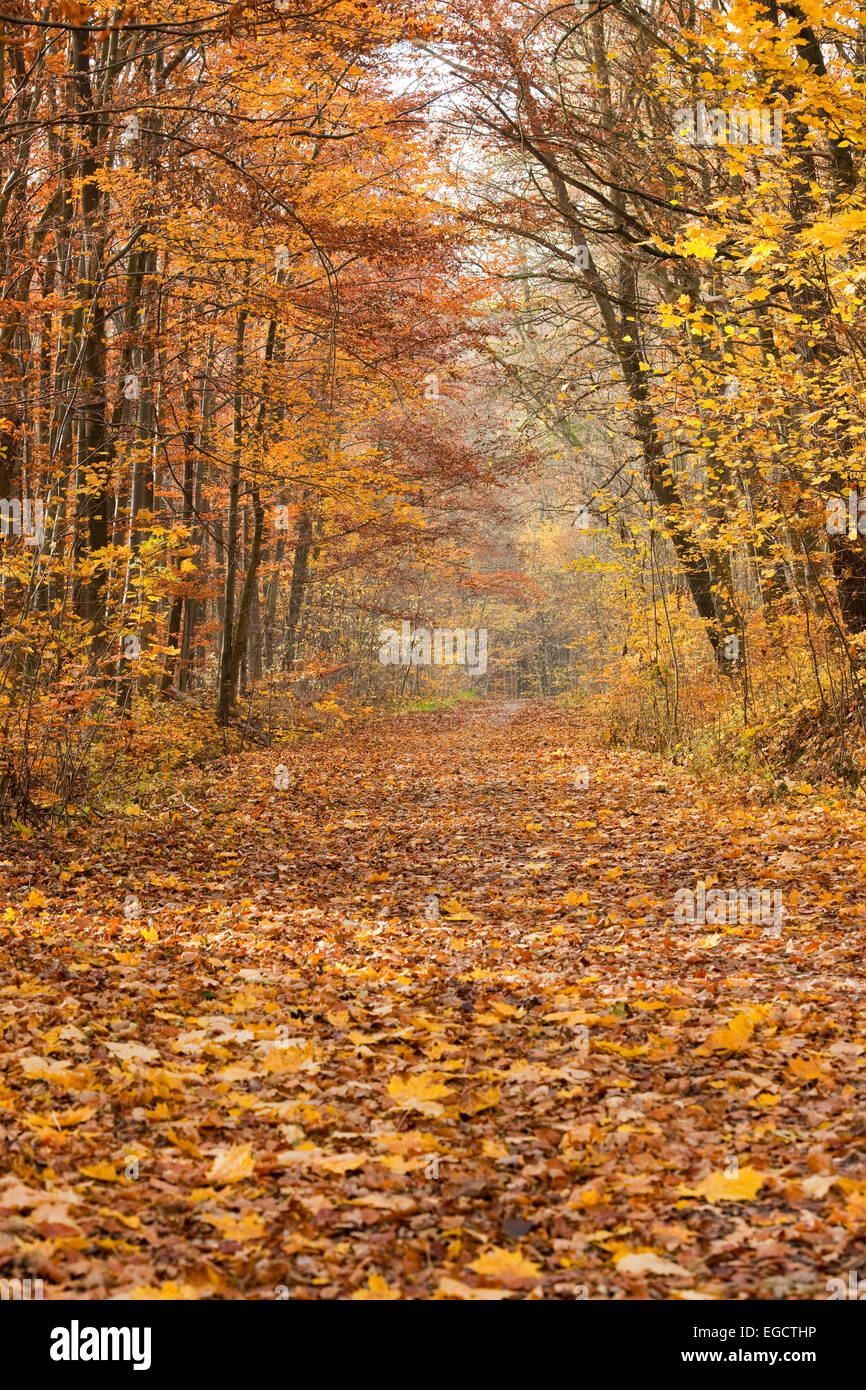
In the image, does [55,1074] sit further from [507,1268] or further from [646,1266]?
[646,1266]

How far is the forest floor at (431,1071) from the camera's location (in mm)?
2971

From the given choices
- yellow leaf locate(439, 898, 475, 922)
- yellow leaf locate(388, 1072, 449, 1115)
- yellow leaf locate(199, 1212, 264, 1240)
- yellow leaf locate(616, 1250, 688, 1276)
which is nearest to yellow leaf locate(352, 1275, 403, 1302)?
yellow leaf locate(199, 1212, 264, 1240)

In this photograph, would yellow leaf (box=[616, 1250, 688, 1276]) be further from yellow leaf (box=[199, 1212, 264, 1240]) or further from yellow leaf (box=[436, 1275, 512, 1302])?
yellow leaf (box=[199, 1212, 264, 1240])

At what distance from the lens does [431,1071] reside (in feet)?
14.3

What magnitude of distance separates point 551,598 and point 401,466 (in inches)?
917

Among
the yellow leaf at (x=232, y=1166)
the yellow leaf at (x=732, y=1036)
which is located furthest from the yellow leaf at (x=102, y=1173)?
the yellow leaf at (x=732, y=1036)

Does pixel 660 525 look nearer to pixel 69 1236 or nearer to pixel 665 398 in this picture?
pixel 665 398

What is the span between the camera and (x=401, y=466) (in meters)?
18.8

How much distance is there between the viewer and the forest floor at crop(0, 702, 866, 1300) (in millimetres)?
2971

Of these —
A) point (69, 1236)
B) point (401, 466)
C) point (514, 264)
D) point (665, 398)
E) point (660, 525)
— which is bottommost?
point (69, 1236)

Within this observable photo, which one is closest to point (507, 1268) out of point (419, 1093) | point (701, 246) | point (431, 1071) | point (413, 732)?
point (419, 1093)

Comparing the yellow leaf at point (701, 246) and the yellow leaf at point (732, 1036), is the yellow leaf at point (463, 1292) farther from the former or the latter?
the yellow leaf at point (701, 246)
